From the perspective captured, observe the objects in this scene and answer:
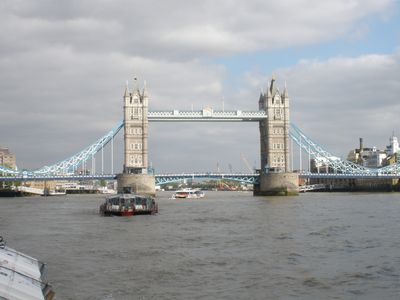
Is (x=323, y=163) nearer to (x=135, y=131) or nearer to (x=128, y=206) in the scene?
(x=135, y=131)

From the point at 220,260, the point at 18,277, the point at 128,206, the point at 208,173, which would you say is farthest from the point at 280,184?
the point at 18,277

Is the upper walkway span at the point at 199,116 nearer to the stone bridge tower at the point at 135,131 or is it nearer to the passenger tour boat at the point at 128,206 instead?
the stone bridge tower at the point at 135,131

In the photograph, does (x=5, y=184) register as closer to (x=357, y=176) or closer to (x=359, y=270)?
(x=357, y=176)

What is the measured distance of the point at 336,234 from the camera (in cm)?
2672

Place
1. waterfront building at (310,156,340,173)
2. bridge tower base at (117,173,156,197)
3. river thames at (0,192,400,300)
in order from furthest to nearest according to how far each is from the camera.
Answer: waterfront building at (310,156,340,173) → bridge tower base at (117,173,156,197) → river thames at (0,192,400,300)

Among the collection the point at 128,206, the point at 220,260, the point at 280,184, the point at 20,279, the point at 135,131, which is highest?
the point at 135,131

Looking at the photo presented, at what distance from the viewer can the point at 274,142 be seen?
96188 millimetres

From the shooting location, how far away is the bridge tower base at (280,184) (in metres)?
→ 85.6

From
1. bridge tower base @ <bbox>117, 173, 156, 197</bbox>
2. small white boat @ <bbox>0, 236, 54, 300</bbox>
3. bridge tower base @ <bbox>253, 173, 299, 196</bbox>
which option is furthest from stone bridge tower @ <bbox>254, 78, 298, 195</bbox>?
small white boat @ <bbox>0, 236, 54, 300</bbox>

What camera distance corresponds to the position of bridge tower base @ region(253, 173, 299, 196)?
8562 cm

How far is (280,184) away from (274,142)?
37.1 ft

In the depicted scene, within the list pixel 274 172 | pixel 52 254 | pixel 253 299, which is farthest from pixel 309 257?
pixel 274 172

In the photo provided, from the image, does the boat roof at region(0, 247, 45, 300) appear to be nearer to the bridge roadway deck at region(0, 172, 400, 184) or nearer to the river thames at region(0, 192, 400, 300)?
the river thames at region(0, 192, 400, 300)

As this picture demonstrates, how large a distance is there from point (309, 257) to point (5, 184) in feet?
376
